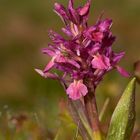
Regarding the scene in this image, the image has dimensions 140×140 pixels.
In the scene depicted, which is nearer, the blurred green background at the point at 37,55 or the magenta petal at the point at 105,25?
the magenta petal at the point at 105,25

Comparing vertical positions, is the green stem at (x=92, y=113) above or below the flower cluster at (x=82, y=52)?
below

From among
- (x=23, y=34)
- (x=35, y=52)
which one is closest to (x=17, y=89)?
(x=35, y=52)

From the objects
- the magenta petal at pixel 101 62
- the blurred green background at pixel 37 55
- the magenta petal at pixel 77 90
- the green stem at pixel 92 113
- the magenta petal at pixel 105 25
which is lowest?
the blurred green background at pixel 37 55

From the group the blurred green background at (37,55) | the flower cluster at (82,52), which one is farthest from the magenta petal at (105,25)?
the blurred green background at (37,55)

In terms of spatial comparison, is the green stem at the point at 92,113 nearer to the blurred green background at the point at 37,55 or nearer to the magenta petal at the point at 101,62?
the magenta petal at the point at 101,62

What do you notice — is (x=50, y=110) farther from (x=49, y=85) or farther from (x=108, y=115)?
(x=108, y=115)

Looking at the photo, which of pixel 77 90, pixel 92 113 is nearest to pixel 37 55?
pixel 92 113

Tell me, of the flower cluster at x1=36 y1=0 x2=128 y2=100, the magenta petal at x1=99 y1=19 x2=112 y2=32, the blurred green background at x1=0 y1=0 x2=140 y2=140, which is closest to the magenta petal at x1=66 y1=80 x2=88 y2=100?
the flower cluster at x1=36 y1=0 x2=128 y2=100

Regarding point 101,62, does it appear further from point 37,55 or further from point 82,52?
point 37,55
